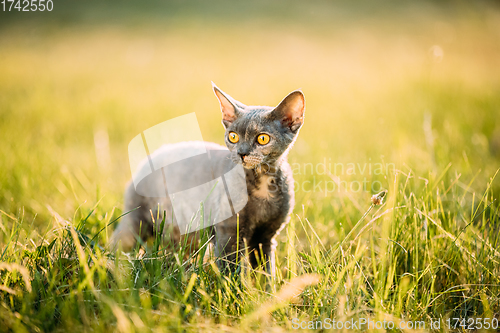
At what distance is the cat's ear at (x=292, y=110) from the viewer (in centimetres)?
165

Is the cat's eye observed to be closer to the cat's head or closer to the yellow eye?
the cat's head

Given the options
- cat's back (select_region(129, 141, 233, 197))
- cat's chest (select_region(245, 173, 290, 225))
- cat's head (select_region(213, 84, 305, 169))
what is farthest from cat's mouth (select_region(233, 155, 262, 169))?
cat's back (select_region(129, 141, 233, 197))

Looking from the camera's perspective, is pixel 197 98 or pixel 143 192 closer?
pixel 143 192

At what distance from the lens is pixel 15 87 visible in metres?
5.50

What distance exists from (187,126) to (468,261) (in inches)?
99.7

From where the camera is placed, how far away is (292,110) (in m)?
1.71

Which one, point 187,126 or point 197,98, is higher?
point 197,98

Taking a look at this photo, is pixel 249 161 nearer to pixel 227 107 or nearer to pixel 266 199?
pixel 266 199

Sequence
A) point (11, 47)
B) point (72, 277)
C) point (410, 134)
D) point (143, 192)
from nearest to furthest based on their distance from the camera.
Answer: point (72, 277) < point (143, 192) < point (410, 134) < point (11, 47)

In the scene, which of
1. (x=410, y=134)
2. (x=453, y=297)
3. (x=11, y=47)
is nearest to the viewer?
(x=453, y=297)

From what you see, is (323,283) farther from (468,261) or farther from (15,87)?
(15,87)

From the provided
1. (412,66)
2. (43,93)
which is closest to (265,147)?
(43,93)

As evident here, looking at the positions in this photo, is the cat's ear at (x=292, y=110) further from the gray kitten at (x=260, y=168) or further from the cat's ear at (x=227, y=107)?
the cat's ear at (x=227, y=107)

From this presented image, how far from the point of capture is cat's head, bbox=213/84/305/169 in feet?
5.39
